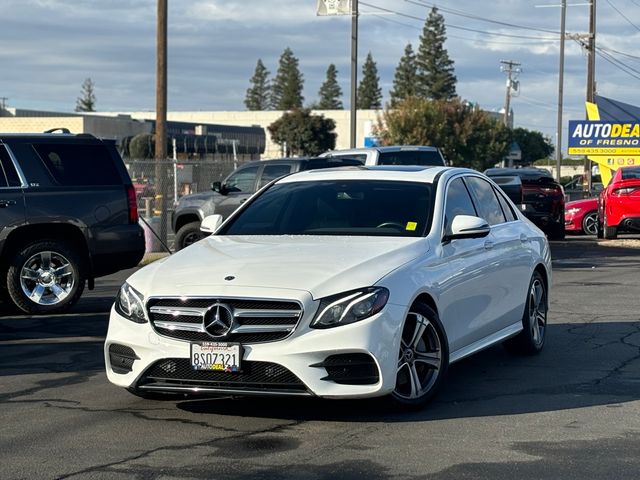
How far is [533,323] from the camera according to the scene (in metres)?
9.91

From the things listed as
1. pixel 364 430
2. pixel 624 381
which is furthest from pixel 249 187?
pixel 364 430

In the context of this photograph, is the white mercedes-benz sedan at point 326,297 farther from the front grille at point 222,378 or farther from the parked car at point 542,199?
the parked car at point 542,199

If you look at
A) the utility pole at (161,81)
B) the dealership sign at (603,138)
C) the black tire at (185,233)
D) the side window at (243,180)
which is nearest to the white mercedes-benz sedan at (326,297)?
the side window at (243,180)

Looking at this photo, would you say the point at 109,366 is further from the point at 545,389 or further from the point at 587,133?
the point at 587,133

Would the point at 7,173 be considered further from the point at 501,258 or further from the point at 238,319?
the point at 238,319

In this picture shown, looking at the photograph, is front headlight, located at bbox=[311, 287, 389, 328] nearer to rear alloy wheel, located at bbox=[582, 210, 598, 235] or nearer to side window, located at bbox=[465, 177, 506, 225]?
side window, located at bbox=[465, 177, 506, 225]

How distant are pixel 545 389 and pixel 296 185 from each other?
2451 millimetres

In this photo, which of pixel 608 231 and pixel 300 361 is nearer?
pixel 300 361

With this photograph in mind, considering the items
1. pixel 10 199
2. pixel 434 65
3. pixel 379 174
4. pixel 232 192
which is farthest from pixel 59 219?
pixel 434 65

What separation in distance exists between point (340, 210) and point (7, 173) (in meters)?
5.47

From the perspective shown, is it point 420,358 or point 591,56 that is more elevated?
point 591,56

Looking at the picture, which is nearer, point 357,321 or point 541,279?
point 357,321

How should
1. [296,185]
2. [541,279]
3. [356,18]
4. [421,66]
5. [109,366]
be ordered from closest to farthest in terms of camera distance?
[109,366]
[296,185]
[541,279]
[356,18]
[421,66]

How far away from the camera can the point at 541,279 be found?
1022cm
